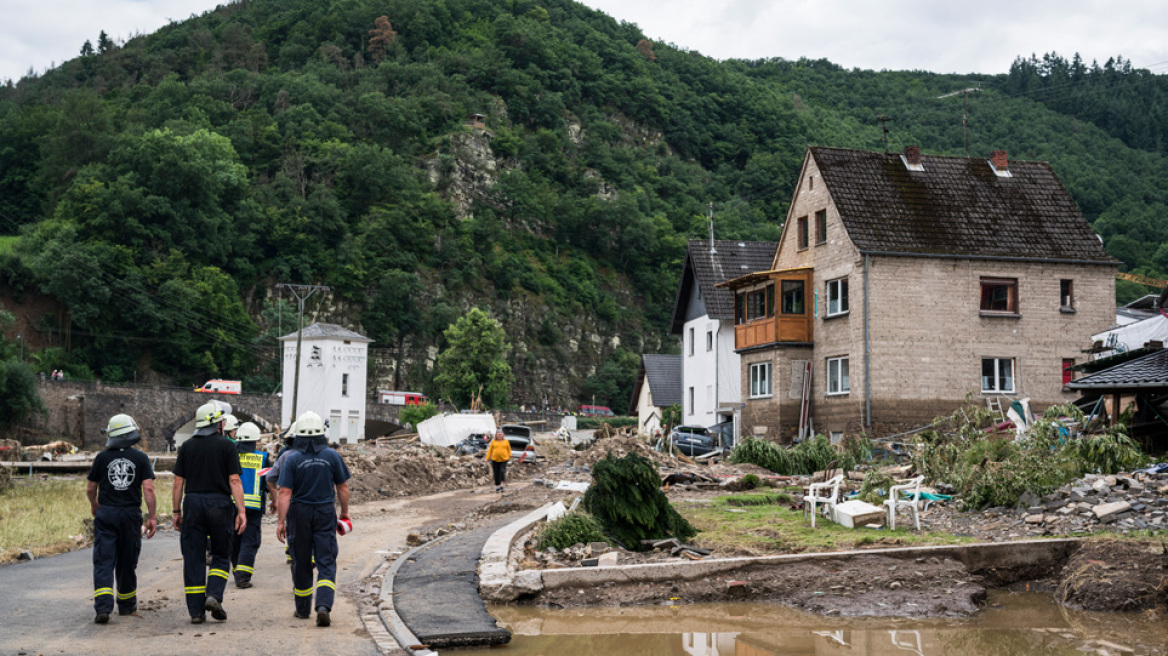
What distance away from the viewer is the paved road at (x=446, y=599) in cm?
898

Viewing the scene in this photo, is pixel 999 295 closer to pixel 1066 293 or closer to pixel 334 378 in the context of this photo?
pixel 1066 293

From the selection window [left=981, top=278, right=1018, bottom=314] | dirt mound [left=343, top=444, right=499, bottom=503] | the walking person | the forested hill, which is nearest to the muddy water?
the walking person

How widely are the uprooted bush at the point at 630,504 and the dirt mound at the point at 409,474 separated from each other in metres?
14.1

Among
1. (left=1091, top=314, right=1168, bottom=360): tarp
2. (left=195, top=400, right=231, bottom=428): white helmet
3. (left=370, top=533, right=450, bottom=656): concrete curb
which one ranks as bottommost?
(left=370, top=533, right=450, bottom=656): concrete curb

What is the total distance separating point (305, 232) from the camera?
105188mm

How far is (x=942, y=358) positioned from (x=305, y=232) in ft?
271

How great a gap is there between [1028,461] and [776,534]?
4489 mm

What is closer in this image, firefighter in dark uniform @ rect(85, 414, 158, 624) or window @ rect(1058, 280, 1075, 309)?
firefighter in dark uniform @ rect(85, 414, 158, 624)

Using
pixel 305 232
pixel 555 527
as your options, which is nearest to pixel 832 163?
pixel 555 527

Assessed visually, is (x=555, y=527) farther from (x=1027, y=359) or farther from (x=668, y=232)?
A: (x=668, y=232)

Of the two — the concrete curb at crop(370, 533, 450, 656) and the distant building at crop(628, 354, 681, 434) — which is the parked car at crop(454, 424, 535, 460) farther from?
the concrete curb at crop(370, 533, 450, 656)

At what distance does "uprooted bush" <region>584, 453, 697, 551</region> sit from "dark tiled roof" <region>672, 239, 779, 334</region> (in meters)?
29.9

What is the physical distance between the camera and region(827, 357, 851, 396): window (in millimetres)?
33844

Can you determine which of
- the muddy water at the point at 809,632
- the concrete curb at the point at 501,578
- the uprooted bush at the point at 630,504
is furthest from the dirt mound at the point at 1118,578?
the concrete curb at the point at 501,578
